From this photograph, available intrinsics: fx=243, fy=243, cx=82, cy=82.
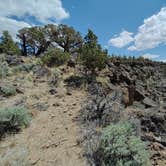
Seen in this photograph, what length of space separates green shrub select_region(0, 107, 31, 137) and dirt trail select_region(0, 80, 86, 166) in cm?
26

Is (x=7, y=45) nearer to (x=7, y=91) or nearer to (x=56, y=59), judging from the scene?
(x=56, y=59)

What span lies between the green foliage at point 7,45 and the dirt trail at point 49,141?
13.5 metres

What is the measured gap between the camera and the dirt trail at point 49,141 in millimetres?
5969

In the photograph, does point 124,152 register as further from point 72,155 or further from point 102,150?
point 72,155

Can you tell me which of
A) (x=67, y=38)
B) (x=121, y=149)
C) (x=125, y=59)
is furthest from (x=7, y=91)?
(x=67, y=38)

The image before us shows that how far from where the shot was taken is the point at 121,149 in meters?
5.68

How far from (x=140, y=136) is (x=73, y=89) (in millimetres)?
5693

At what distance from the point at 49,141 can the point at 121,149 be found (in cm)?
221

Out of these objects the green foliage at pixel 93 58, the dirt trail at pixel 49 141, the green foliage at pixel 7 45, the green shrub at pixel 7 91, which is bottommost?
the dirt trail at pixel 49 141

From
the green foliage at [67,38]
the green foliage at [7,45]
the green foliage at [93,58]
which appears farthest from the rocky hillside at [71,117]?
the green foliage at [67,38]

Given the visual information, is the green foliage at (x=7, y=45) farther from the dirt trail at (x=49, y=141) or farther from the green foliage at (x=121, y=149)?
the green foliage at (x=121, y=149)

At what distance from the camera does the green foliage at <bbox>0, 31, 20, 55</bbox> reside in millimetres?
21631

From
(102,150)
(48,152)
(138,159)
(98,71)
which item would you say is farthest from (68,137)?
(98,71)

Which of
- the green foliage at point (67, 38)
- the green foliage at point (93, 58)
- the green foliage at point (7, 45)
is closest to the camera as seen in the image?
the green foliage at point (93, 58)
